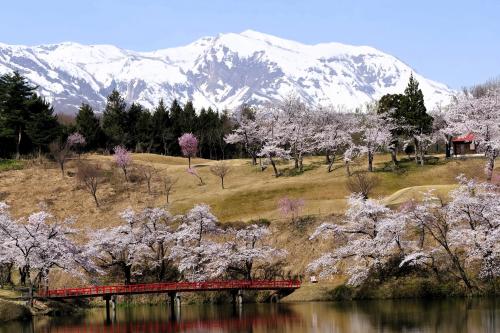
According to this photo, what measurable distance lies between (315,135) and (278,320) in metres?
67.7

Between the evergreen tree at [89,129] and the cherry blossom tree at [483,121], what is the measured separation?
6842 cm

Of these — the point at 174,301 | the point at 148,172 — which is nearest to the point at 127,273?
the point at 174,301

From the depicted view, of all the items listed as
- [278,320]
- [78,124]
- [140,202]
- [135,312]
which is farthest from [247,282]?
[78,124]

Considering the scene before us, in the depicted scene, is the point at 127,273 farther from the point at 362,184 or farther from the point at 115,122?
the point at 115,122

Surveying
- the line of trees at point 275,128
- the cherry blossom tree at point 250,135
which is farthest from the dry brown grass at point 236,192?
the cherry blossom tree at point 250,135

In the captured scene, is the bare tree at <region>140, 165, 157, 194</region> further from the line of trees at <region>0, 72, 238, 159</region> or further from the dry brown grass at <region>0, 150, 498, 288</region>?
the line of trees at <region>0, 72, 238, 159</region>

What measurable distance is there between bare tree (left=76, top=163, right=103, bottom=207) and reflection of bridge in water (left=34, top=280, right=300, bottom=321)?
37.6 m

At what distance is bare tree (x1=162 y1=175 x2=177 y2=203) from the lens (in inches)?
4739

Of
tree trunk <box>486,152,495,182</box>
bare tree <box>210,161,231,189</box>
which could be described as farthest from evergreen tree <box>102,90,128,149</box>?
tree trunk <box>486,152,495,182</box>

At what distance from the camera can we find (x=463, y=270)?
76.1 meters

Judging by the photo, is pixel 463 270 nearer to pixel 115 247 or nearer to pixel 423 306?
pixel 423 306

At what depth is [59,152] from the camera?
13538 cm

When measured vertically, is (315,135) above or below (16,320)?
above

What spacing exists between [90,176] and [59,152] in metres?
12.3
